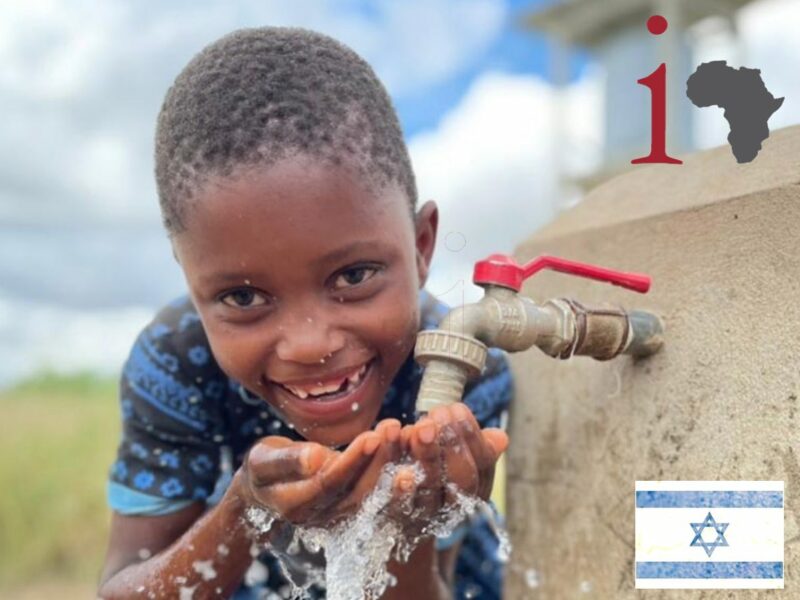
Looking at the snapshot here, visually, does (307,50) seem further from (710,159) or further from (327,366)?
(710,159)

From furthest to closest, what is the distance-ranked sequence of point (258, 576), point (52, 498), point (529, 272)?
point (52, 498), point (258, 576), point (529, 272)

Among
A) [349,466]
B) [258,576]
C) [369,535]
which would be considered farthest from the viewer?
[258,576]

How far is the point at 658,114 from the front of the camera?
1271 mm

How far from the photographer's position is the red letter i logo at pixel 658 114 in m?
1.23

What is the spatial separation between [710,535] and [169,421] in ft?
2.73

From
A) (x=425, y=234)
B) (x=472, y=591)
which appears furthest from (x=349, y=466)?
(x=472, y=591)

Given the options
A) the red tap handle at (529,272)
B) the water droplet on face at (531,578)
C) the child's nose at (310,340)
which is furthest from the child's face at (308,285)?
the water droplet on face at (531,578)

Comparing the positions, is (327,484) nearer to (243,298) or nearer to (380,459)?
(380,459)

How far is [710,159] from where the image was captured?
138 cm

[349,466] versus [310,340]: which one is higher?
[310,340]

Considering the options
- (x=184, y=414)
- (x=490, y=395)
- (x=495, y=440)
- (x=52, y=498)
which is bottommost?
(x=495, y=440)

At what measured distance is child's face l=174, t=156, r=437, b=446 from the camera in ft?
3.58

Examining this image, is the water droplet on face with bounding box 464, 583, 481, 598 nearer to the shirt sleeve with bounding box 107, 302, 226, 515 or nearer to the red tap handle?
the shirt sleeve with bounding box 107, 302, 226, 515

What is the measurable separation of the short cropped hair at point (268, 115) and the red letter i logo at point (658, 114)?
329mm
